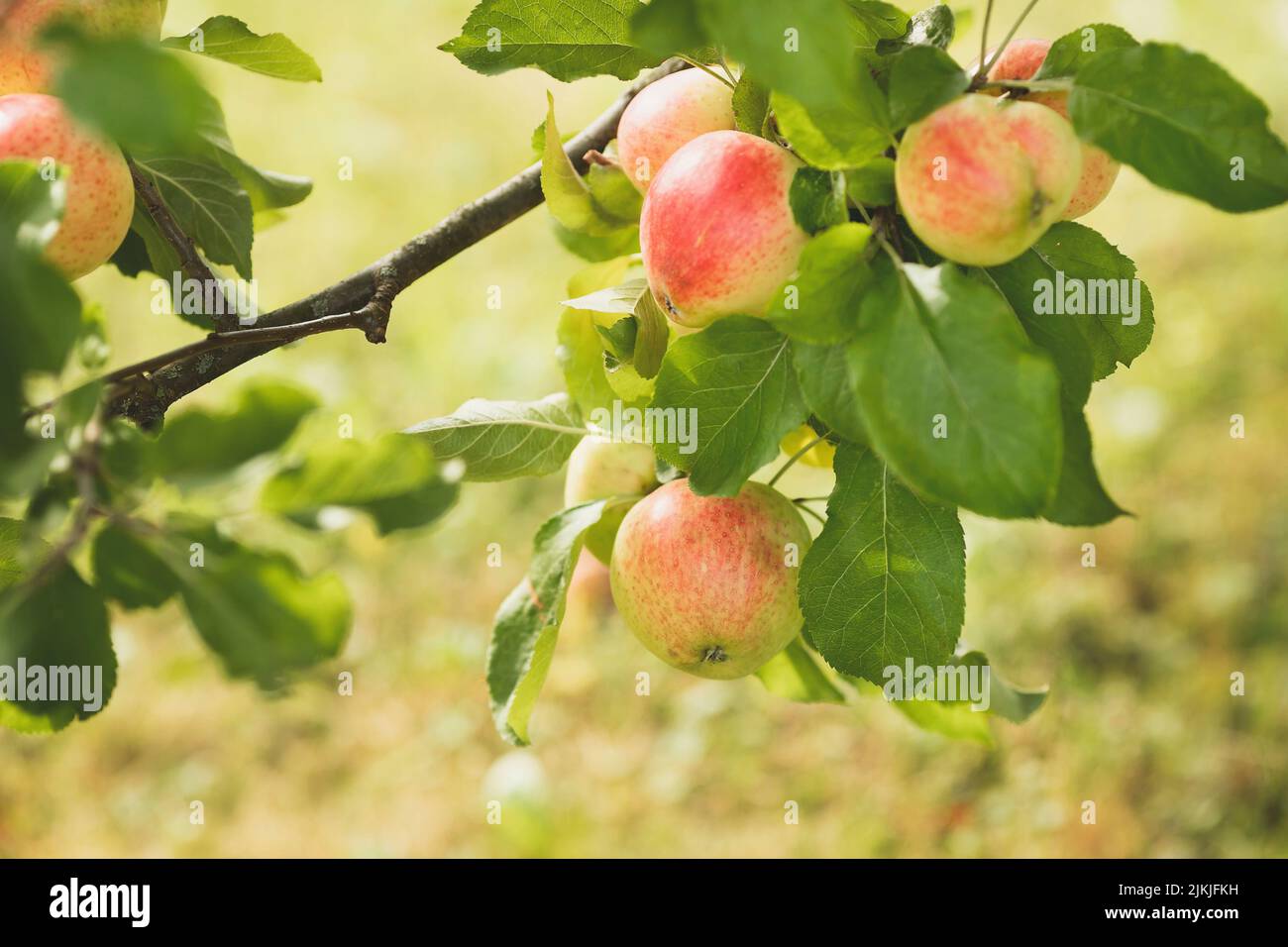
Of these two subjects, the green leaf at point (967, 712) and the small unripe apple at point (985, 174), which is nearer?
the small unripe apple at point (985, 174)

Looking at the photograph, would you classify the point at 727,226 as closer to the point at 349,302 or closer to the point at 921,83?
the point at 921,83

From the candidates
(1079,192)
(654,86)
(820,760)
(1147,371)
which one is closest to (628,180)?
(654,86)

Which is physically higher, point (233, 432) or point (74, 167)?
point (74, 167)

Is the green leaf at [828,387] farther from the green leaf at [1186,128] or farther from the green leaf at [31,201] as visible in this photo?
the green leaf at [31,201]

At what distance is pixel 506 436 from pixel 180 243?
24cm

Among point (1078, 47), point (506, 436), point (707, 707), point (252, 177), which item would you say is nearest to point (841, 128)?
point (1078, 47)

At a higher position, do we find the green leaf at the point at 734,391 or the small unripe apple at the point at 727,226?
the small unripe apple at the point at 727,226

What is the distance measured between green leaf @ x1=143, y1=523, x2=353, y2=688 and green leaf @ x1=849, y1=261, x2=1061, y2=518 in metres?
0.24

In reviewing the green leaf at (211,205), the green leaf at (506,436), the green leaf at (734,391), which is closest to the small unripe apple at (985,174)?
the green leaf at (734,391)

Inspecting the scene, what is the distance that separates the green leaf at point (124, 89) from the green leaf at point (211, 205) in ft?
1.43

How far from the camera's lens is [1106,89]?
533mm

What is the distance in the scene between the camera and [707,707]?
6.89ft

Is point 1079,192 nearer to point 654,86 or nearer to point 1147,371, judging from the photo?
point 654,86

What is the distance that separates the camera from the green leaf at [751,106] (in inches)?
25.4
